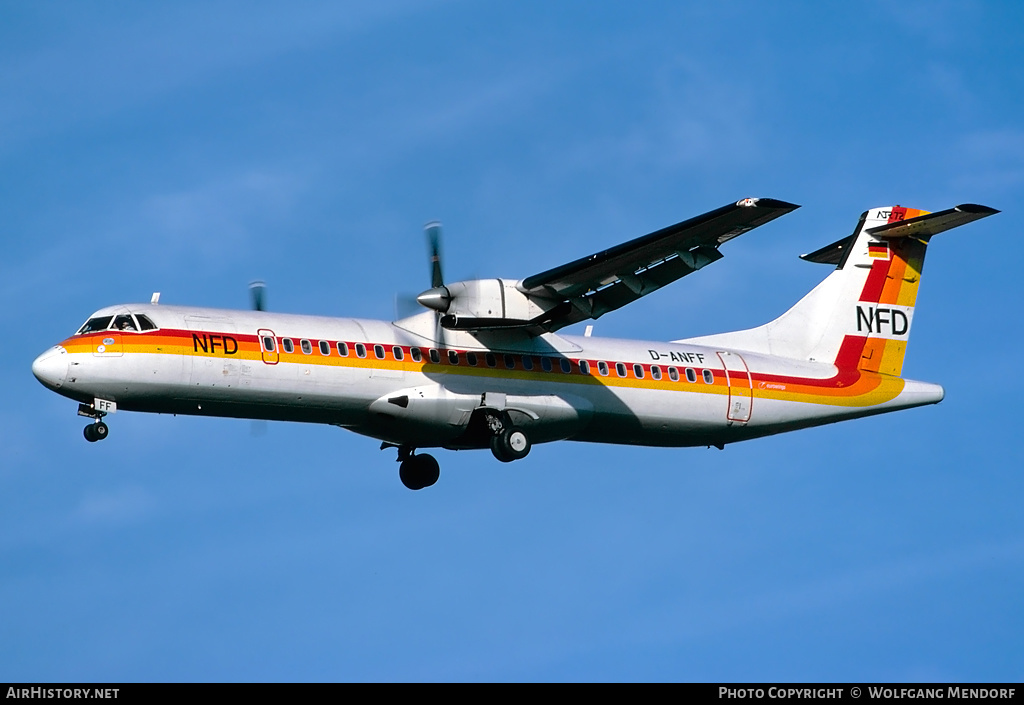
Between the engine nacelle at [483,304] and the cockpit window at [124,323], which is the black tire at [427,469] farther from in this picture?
the cockpit window at [124,323]

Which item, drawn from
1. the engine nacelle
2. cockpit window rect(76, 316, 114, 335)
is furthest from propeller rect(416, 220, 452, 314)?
cockpit window rect(76, 316, 114, 335)

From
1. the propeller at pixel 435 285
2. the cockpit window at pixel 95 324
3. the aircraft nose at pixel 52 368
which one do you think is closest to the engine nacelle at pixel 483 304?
the propeller at pixel 435 285

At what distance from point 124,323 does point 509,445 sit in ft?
20.6

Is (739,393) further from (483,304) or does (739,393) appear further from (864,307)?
(483,304)

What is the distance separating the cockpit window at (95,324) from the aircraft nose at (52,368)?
0.58 metres

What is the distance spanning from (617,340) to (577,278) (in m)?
2.64

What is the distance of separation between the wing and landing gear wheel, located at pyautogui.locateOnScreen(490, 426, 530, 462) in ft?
6.08

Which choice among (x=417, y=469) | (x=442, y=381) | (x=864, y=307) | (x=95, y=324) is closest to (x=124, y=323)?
(x=95, y=324)

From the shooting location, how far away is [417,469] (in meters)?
25.5
